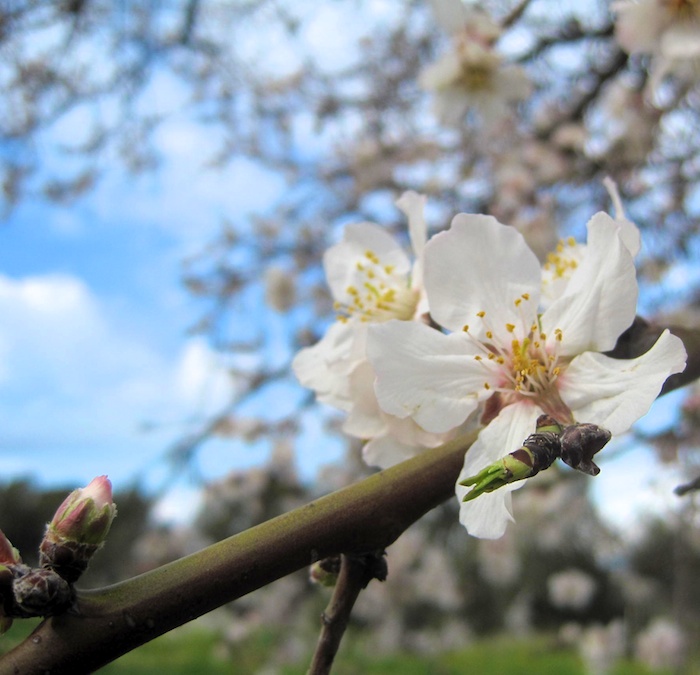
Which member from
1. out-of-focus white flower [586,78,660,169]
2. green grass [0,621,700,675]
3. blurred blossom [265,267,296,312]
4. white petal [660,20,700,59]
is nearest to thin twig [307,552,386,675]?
white petal [660,20,700,59]

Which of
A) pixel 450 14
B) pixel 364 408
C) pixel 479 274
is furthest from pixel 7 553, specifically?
pixel 450 14

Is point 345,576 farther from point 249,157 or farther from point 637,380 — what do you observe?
point 249,157

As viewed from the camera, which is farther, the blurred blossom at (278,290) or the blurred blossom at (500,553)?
the blurred blossom at (500,553)

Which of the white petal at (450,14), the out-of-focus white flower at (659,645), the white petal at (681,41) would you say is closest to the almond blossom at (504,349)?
the white petal at (681,41)

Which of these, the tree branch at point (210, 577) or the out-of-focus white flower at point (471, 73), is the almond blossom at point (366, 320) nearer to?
the tree branch at point (210, 577)

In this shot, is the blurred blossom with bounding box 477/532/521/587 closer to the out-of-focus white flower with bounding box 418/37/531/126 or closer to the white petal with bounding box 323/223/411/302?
the out-of-focus white flower with bounding box 418/37/531/126

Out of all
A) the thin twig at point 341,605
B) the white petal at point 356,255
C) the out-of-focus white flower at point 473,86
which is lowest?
the thin twig at point 341,605

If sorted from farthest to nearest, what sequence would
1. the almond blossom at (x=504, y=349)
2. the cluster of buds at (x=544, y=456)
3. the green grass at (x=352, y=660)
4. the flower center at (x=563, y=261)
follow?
the green grass at (x=352, y=660) < the flower center at (x=563, y=261) < the almond blossom at (x=504, y=349) < the cluster of buds at (x=544, y=456)
